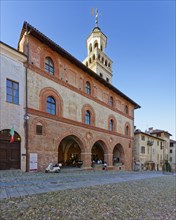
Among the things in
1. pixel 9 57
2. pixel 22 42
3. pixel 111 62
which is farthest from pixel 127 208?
pixel 111 62

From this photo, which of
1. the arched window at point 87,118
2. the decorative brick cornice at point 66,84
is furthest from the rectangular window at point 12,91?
the arched window at point 87,118

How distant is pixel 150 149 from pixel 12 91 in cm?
3349

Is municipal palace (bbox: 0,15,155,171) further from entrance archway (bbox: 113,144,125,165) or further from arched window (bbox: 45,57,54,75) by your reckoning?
entrance archway (bbox: 113,144,125,165)

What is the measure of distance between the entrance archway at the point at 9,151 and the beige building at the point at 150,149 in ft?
86.8

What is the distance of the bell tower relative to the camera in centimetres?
3177

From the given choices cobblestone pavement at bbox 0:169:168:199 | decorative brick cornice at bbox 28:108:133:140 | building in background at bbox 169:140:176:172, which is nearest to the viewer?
cobblestone pavement at bbox 0:169:168:199

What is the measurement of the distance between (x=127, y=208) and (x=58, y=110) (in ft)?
34.8

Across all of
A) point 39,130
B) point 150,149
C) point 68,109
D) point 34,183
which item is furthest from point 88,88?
point 150,149

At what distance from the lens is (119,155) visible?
25516mm

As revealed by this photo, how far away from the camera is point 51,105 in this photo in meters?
14.5

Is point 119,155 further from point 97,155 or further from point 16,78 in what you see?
point 16,78

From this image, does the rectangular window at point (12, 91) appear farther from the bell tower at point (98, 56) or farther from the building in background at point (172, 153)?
the building in background at point (172, 153)

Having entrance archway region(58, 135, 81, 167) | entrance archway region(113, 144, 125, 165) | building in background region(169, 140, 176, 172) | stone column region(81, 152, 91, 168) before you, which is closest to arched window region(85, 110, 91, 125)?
stone column region(81, 152, 91, 168)

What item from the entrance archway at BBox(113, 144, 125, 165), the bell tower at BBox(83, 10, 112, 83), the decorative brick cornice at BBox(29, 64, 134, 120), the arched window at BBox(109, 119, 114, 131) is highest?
the bell tower at BBox(83, 10, 112, 83)
